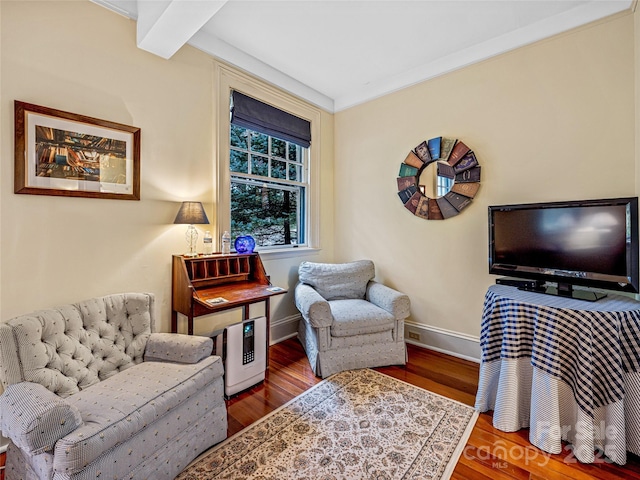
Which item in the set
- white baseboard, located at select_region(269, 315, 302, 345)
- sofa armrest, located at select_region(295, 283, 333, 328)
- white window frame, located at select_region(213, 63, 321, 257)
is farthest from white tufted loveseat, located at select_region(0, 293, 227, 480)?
white baseboard, located at select_region(269, 315, 302, 345)

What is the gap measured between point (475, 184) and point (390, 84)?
143 cm

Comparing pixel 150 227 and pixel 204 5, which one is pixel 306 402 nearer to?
pixel 150 227

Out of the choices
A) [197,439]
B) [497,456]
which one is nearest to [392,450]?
[497,456]

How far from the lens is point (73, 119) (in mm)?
1792

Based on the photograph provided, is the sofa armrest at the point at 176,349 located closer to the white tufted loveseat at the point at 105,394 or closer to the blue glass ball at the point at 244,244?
the white tufted loveseat at the point at 105,394

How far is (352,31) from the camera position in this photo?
92.2 inches

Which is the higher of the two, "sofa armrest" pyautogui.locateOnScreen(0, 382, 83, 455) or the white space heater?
"sofa armrest" pyautogui.locateOnScreen(0, 382, 83, 455)

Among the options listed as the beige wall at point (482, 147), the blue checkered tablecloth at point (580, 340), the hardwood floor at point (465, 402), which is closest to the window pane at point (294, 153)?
the beige wall at point (482, 147)

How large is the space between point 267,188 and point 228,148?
62 centimetres

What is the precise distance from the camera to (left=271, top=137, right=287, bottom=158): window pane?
3143 millimetres

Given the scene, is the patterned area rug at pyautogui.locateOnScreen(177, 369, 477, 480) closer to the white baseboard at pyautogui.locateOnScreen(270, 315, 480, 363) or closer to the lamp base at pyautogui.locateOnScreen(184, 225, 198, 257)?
the white baseboard at pyautogui.locateOnScreen(270, 315, 480, 363)

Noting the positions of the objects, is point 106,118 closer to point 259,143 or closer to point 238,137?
point 238,137

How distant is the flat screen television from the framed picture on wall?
2.80 metres

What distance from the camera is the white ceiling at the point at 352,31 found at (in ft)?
6.49
